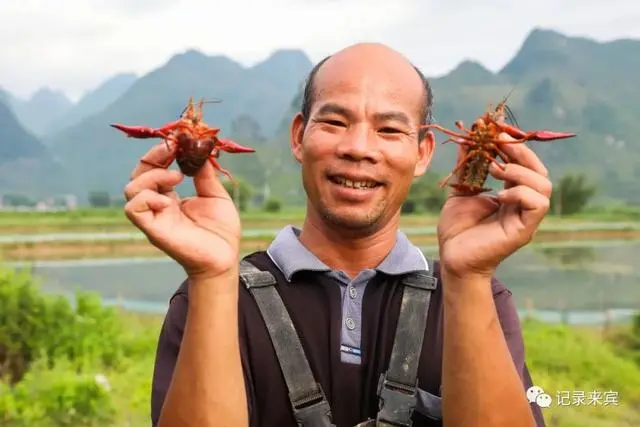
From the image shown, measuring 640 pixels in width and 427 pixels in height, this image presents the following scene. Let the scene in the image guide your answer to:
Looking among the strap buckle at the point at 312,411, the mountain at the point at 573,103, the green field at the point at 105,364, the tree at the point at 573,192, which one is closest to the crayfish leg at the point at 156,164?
the strap buckle at the point at 312,411

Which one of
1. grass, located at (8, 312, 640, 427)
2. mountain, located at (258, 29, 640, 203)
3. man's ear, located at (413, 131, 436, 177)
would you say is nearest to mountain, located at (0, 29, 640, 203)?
mountain, located at (258, 29, 640, 203)

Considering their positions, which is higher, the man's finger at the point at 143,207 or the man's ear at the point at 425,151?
the man's ear at the point at 425,151

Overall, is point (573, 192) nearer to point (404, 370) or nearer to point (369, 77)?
point (369, 77)

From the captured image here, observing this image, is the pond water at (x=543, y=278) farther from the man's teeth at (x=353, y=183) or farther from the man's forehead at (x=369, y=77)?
the man's teeth at (x=353, y=183)

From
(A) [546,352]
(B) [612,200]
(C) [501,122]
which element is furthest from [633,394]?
(B) [612,200]

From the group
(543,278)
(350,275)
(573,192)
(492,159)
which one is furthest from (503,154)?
(573,192)

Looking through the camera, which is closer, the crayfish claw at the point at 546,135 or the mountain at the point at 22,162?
the crayfish claw at the point at 546,135

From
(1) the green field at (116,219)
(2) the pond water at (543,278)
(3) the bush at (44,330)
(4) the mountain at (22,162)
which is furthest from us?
(4) the mountain at (22,162)
